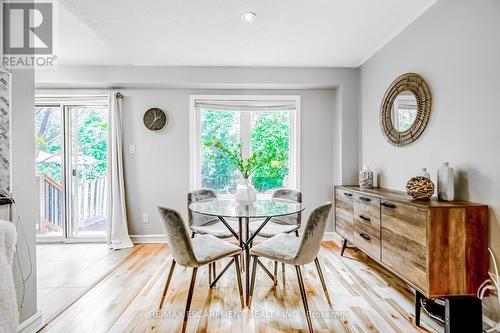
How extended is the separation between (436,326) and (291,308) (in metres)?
1.00

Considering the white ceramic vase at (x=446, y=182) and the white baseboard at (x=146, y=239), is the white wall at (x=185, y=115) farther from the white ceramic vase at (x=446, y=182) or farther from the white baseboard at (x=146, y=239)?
the white ceramic vase at (x=446, y=182)

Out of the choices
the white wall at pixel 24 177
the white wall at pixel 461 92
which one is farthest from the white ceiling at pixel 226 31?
the white wall at pixel 24 177

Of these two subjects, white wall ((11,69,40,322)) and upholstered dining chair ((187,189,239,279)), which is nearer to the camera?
white wall ((11,69,40,322))

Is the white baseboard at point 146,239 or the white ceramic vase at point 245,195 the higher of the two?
the white ceramic vase at point 245,195

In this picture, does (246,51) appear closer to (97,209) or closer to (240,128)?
(240,128)

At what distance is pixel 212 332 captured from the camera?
1.79 metres

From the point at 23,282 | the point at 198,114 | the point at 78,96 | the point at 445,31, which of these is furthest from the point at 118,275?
the point at 445,31

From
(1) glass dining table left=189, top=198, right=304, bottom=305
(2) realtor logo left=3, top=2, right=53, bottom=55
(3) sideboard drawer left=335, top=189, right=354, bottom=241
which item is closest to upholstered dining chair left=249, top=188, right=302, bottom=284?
(1) glass dining table left=189, top=198, right=304, bottom=305

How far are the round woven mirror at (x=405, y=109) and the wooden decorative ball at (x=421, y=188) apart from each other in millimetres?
553

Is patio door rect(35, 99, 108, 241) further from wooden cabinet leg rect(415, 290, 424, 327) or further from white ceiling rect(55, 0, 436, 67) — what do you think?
wooden cabinet leg rect(415, 290, 424, 327)

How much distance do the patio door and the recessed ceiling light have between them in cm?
253

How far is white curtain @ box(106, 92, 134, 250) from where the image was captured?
358cm

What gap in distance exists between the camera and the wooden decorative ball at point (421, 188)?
2020 mm

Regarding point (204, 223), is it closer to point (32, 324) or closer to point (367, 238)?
point (32, 324)
